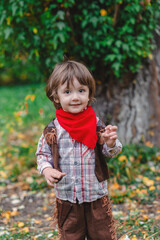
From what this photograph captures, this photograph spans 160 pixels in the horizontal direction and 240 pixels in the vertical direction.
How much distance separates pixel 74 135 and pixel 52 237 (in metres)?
1.18

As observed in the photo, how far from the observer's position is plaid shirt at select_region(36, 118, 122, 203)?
185 centimetres

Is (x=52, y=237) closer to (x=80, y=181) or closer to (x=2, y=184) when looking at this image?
(x=80, y=181)

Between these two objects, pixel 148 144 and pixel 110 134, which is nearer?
pixel 110 134

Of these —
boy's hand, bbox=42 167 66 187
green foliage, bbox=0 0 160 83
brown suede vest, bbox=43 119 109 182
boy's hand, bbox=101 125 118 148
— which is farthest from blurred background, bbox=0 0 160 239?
boy's hand, bbox=42 167 66 187

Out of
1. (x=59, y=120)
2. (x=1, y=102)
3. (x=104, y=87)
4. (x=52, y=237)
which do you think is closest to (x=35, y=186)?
(x=52, y=237)

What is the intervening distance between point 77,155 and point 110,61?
186 cm

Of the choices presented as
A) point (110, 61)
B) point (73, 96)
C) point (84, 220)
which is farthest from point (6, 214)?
point (110, 61)

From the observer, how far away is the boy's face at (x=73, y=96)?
181 cm

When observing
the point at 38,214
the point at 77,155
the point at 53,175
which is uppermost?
the point at 77,155

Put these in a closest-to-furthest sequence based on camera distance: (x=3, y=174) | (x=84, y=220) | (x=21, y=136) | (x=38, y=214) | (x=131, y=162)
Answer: (x=84, y=220)
(x=38, y=214)
(x=131, y=162)
(x=3, y=174)
(x=21, y=136)

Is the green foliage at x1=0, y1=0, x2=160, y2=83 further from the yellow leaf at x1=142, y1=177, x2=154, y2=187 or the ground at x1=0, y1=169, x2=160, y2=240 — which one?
the ground at x1=0, y1=169, x2=160, y2=240

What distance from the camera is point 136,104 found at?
3.88 metres

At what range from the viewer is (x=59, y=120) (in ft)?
6.17

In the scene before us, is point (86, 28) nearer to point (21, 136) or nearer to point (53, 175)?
point (53, 175)
